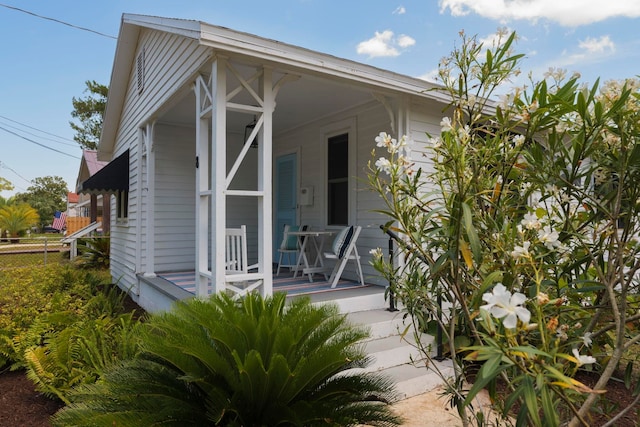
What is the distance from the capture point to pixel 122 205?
28.9 ft

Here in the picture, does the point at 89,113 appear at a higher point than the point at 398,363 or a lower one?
higher

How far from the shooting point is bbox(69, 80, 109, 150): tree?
23.6 metres

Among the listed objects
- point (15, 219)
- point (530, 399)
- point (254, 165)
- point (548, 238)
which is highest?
point (254, 165)

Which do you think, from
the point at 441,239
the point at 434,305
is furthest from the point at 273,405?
the point at 441,239

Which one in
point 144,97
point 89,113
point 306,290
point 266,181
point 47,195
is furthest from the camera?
point 47,195

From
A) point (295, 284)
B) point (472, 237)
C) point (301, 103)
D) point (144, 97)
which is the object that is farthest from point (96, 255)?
point (472, 237)

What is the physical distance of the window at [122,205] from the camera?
8.56 meters

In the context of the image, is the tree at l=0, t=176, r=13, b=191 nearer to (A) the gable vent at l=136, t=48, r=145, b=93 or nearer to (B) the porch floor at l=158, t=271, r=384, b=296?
(A) the gable vent at l=136, t=48, r=145, b=93

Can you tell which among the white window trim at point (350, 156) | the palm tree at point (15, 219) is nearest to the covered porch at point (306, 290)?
the white window trim at point (350, 156)

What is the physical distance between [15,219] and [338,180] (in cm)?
2439

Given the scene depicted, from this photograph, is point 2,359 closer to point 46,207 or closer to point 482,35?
point 482,35

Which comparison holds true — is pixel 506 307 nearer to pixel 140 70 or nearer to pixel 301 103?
pixel 301 103

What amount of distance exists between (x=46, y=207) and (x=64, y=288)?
147ft

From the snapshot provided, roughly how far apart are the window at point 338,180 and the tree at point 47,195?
47109 mm
